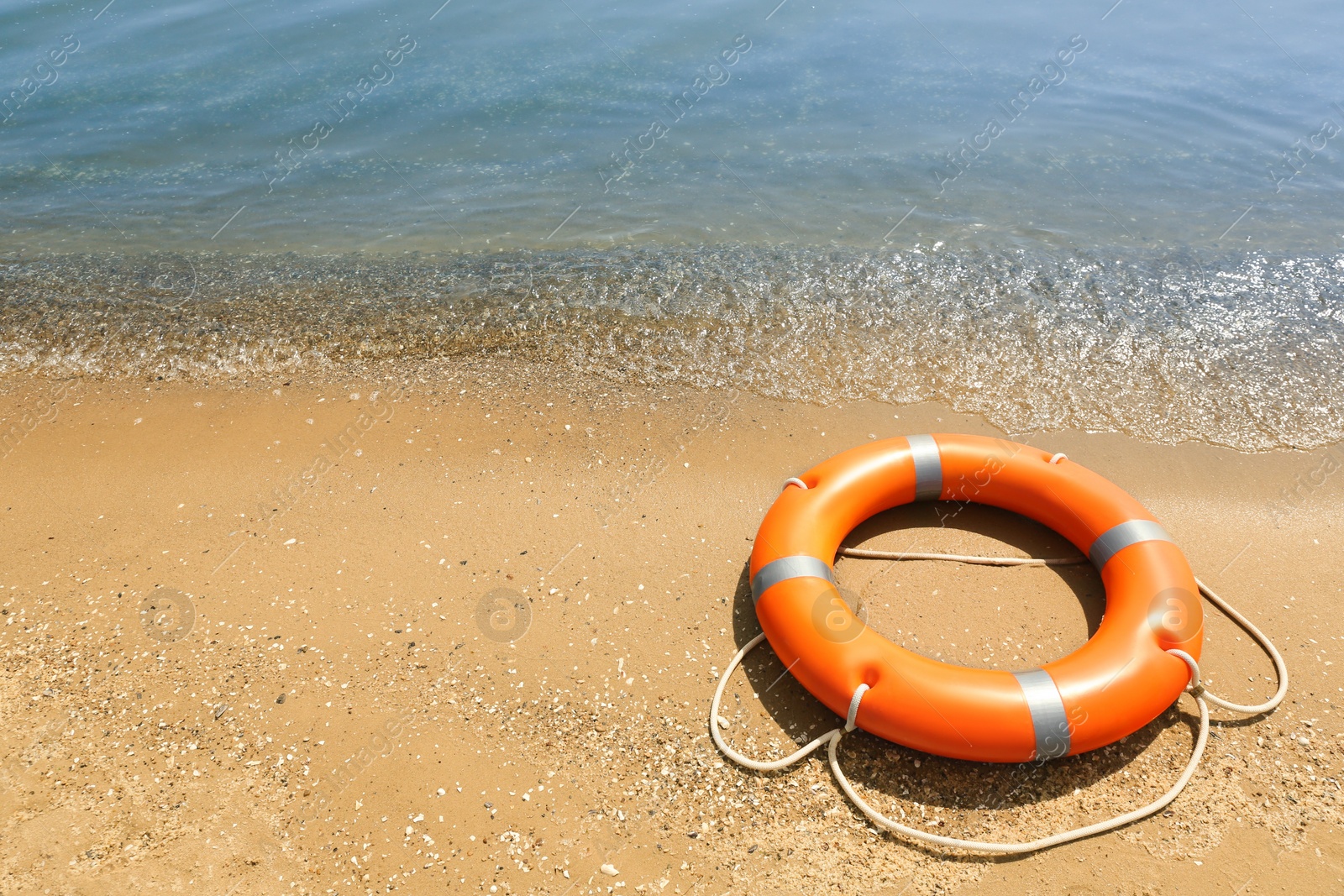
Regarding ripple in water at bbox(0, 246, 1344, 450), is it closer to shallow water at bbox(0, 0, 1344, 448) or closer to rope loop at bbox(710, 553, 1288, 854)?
shallow water at bbox(0, 0, 1344, 448)

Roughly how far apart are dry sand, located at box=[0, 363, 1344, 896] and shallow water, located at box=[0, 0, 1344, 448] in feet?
2.30

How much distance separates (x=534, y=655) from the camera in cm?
325

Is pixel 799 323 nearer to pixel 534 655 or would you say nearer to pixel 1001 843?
pixel 534 655

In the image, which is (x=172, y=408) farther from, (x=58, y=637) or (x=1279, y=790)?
(x=1279, y=790)

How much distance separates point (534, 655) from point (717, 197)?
512cm

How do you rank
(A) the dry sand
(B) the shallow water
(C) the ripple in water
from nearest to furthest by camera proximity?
(A) the dry sand → (C) the ripple in water → (B) the shallow water

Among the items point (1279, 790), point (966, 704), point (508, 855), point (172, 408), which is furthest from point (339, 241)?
point (1279, 790)

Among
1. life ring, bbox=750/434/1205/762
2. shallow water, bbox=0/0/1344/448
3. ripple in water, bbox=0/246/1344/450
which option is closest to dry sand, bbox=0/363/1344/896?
life ring, bbox=750/434/1205/762

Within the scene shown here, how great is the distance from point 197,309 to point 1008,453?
5666 millimetres

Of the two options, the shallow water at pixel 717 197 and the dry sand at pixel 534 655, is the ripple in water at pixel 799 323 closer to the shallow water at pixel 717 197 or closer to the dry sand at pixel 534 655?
the shallow water at pixel 717 197

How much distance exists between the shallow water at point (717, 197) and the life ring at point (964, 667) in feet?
4.01

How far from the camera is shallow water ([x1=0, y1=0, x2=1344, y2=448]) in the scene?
5.16 m

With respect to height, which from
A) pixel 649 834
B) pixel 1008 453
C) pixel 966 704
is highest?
pixel 1008 453

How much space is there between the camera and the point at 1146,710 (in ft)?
9.09
